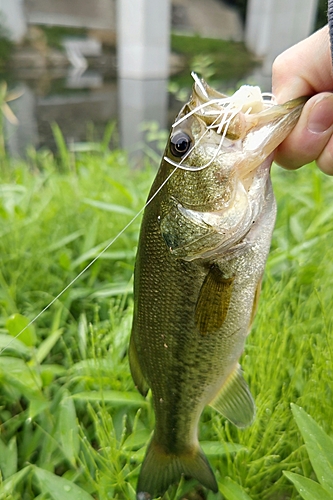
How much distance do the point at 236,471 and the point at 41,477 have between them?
1.88ft

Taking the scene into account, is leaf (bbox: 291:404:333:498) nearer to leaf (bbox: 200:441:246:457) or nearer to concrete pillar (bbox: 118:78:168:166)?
leaf (bbox: 200:441:246:457)

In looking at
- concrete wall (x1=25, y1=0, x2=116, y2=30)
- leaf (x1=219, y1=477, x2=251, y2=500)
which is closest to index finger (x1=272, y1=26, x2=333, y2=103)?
leaf (x1=219, y1=477, x2=251, y2=500)

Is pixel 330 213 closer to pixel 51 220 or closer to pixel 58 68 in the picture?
pixel 51 220

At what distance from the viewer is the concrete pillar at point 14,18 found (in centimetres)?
2119

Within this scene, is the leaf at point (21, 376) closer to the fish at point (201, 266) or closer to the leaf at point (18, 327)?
the leaf at point (18, 327)

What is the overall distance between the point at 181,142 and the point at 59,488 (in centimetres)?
101

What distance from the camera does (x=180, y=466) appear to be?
1.20m

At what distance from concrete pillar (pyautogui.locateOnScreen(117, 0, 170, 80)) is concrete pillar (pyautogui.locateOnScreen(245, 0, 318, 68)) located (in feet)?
14.9

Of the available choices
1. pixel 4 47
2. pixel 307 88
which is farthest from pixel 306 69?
pixel 4 47

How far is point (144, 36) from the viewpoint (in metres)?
16.2

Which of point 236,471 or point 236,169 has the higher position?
point 236,169

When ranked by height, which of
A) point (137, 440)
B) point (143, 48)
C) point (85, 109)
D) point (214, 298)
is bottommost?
point (85, 109)

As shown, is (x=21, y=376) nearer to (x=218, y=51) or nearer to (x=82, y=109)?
(x=82, y=109)

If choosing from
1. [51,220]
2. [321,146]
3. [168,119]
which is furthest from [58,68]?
[321,146]
